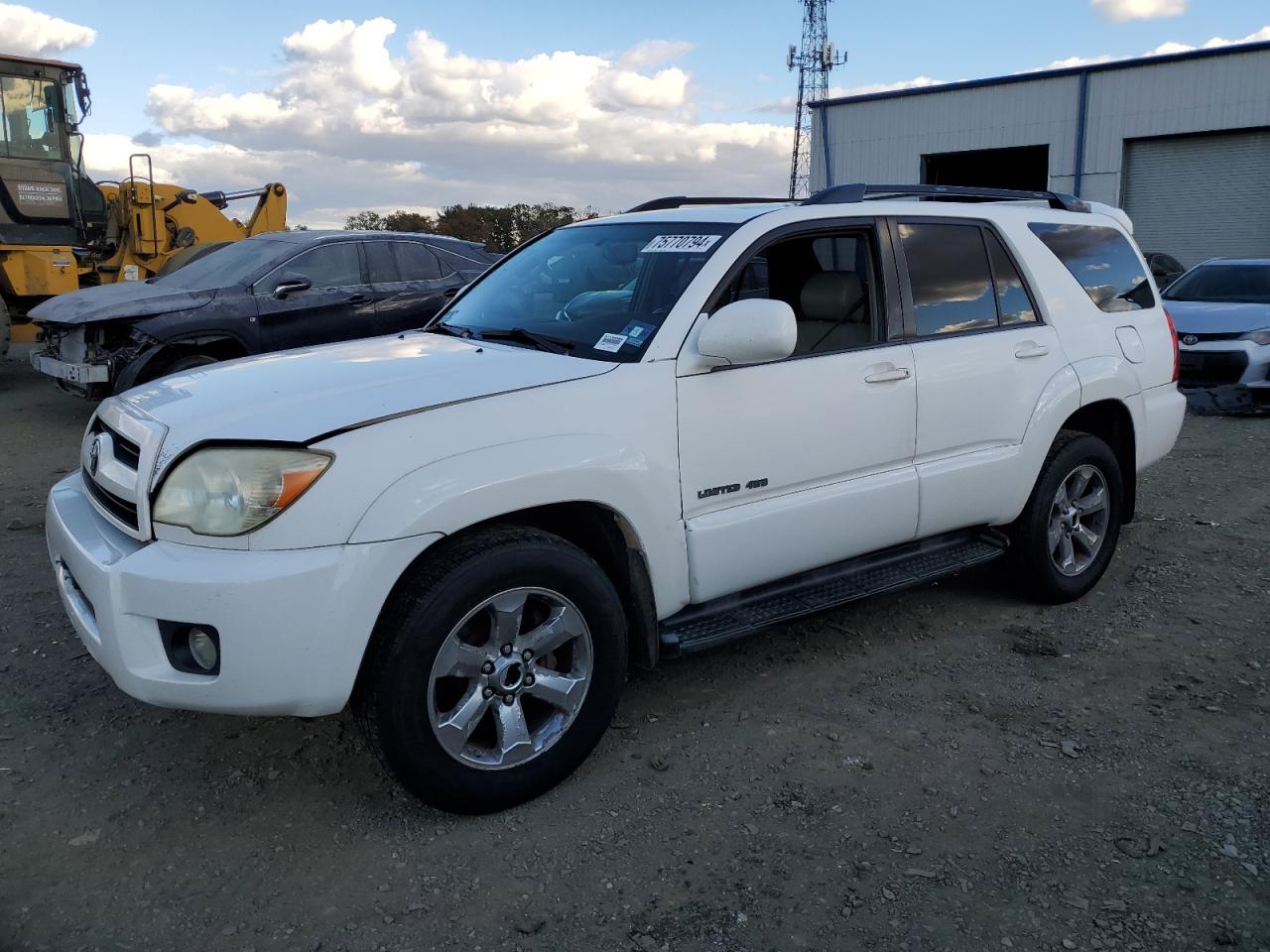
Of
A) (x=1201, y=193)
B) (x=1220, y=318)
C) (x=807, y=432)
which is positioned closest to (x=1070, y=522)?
(x=807, y=432)

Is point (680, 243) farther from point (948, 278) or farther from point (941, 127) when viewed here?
point (941, 127)

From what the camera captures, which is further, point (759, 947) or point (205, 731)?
point (205, 731)

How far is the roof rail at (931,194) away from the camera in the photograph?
395 cm

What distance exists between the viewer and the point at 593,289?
3.77 metres

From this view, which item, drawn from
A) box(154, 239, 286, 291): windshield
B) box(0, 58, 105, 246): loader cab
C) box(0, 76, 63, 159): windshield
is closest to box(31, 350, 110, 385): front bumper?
box(154, 239, 286, 291): windshield

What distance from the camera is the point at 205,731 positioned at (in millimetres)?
3514

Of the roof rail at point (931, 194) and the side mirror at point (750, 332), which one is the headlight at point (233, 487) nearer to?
the side mirror at point (750, 332)

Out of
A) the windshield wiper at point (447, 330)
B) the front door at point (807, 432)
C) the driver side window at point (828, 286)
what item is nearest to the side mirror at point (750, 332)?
the front door at point (807, 432)

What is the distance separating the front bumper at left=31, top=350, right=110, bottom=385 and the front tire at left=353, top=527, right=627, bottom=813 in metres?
6.51

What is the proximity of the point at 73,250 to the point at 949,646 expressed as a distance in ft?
38.4

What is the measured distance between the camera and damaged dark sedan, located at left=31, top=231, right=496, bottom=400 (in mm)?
8141

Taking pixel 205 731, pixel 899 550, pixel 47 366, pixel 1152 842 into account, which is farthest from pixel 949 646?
pixel 47 366

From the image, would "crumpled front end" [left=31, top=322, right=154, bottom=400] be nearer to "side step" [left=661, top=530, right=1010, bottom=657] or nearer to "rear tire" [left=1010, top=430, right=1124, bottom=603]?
"side step" [left=661, top=530, right=1010, bottom=657]

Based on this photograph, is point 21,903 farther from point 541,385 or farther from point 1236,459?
point 1236,459
